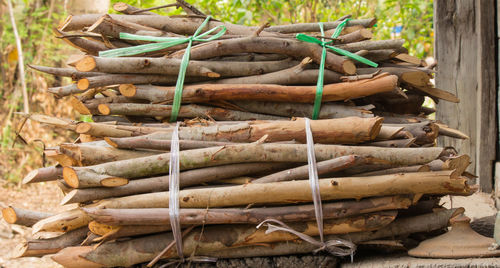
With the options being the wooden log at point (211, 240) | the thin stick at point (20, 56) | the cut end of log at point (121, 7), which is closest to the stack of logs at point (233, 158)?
the wooden log at point (211, 240)

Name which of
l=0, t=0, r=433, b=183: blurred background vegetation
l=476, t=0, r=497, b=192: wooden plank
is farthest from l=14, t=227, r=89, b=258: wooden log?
l=0, t=0, r=433, b=183: blurred background vegetation

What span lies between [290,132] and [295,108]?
0.92 feet

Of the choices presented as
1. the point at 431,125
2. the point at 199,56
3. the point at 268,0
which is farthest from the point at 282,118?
the point at 268,0

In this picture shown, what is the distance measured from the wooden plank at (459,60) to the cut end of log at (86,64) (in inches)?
126

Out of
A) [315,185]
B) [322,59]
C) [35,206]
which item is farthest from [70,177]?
[35,206]

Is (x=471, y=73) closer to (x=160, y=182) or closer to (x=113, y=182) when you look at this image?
(x=160, y=182)

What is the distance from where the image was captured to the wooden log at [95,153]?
228 cm

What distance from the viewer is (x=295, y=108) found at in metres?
2.60

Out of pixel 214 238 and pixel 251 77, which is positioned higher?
pixel 251 77

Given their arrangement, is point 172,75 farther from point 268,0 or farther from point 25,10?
point 25,10

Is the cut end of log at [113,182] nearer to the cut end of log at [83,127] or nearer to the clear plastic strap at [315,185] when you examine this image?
the cut end of log at [83,127]

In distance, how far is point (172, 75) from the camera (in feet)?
8.55

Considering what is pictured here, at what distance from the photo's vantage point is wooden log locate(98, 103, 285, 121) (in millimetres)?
2529

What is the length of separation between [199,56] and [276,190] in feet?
2.64
